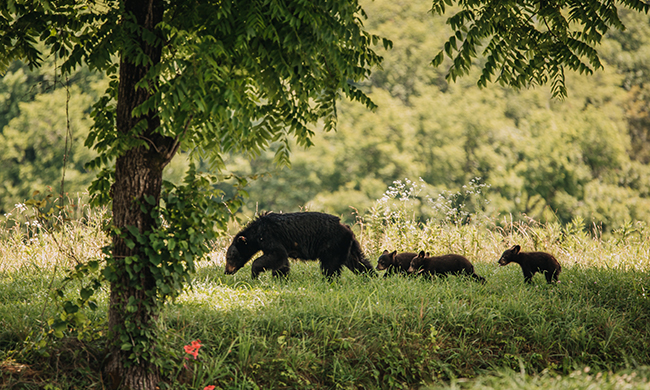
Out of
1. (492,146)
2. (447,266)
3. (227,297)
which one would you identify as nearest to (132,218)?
(227,297)

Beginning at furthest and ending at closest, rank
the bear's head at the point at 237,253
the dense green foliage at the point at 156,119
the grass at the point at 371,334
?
the bear's head at the point at 237,253 → the grass at the point at 371,334 → the dense green foliage at the point at 156,119

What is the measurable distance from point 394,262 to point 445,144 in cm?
2027

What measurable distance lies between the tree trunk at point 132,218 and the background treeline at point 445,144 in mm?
19017

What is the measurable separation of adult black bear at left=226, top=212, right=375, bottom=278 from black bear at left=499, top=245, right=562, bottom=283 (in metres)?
2.24

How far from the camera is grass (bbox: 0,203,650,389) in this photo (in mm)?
4680

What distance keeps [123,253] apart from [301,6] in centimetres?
270

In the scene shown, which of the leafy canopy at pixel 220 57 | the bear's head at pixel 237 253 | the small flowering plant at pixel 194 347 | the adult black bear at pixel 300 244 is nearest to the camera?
the leafy canopy at pixel 220 57

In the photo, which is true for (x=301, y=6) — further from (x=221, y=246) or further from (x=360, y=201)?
(x=360, y=201)

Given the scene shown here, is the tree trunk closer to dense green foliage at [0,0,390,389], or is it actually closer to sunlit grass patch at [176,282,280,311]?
dense green foliage at [0,0,390,389]

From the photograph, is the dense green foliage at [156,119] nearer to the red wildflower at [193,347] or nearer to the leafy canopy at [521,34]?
the red wildflower at [193,347]

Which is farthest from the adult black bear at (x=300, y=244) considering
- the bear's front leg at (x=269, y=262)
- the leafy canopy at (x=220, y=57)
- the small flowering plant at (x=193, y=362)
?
the leafy canopy at (x=220, y=57)

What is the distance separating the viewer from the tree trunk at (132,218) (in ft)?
14.6

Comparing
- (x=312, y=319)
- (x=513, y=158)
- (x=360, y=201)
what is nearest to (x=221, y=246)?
(x=312, y=319)

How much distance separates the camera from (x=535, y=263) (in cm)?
754
